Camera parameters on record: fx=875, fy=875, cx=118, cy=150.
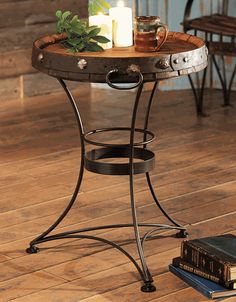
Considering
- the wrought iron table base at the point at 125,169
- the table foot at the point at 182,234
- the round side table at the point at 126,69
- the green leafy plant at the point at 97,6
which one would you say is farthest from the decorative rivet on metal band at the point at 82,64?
the green leafy plant at the point at 97,6

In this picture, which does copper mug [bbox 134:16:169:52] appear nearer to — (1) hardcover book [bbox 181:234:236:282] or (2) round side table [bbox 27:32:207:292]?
(2) round side table [bbox 27:32:207:292]

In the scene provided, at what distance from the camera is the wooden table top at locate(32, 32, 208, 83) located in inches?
111

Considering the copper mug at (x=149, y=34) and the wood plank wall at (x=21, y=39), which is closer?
the copper mug at (x=149, y=34)

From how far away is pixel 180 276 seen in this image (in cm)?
293

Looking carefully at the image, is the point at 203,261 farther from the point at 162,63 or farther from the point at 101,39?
the point at 101,39

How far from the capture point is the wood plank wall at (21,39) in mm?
5766

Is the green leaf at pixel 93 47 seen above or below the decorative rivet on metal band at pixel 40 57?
above

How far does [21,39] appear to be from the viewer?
5855mm

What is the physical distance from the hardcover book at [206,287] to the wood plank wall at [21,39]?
10.4 feet

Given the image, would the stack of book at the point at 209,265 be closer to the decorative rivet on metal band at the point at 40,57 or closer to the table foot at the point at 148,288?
the table foot at the point at 148,288

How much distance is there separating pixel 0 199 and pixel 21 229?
398 mm

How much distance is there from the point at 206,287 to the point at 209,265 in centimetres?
8

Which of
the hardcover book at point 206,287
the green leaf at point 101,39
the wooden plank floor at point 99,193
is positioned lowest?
the wooden plank floor at point 99,193

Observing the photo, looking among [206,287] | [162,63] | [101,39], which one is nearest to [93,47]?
[101,39]
